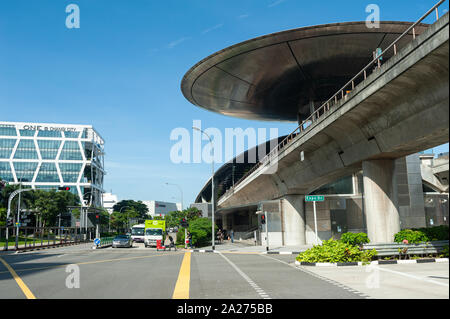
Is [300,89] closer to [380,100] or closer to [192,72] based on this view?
[192,72]

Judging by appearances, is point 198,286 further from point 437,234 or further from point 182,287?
point 437,234

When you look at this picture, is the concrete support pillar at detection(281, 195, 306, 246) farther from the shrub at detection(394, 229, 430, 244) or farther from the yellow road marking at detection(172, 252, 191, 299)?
the yellow road marking at detection(172, 252, 191, 299)

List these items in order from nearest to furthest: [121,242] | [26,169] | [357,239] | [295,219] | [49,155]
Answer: [357,239] → [295,219] → [121,242] → [26,169] → [49,155]

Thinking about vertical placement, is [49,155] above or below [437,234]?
above

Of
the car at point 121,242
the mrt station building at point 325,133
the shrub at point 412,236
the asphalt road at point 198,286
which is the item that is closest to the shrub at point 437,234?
the shrub at point 412,236

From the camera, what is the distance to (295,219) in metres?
34.8

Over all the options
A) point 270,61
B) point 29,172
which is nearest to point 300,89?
point 270,61

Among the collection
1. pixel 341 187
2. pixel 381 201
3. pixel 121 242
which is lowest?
pixel 121 242

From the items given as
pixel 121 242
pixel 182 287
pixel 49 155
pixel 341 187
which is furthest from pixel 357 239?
pixel 49 155

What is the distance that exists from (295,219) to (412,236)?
17.3m

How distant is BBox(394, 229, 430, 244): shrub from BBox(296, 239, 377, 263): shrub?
6.38 ft

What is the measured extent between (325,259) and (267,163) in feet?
58.6

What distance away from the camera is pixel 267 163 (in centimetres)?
3453

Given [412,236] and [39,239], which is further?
[39,239]
